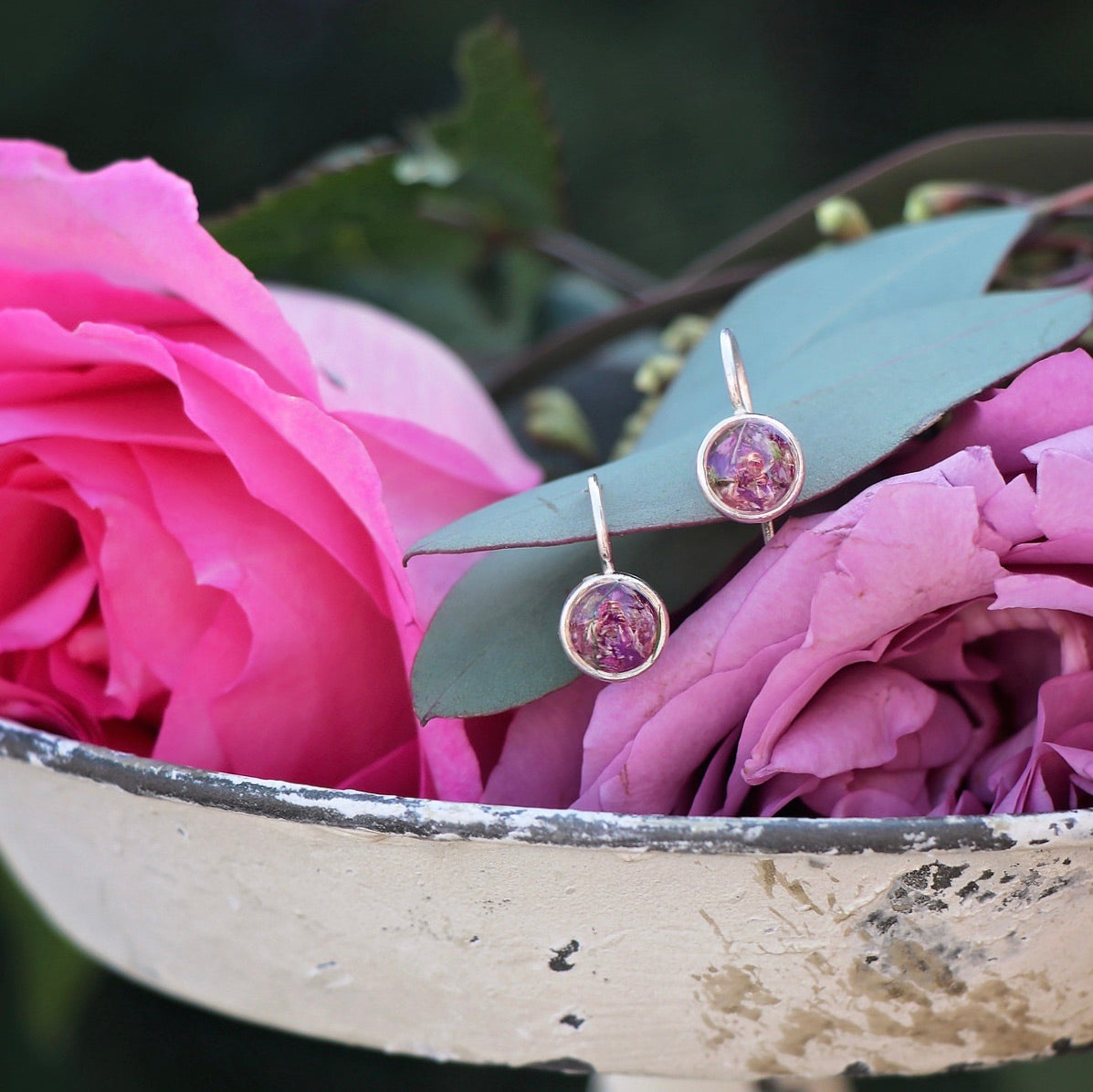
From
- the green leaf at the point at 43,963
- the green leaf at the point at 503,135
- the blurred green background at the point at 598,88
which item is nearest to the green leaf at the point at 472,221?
the green leaf at the point at 503,135

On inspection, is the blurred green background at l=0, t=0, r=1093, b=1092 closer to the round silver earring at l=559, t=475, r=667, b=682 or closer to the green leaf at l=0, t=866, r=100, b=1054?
the green leaf at l=0, t=866, r=100, b=1054

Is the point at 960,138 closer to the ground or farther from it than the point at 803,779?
farther from it

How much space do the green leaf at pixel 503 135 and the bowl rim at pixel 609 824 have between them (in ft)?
0.97

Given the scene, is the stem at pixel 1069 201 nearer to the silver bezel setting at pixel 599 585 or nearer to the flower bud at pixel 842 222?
the flower bud at pixel 842 222

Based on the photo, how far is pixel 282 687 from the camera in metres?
0.22

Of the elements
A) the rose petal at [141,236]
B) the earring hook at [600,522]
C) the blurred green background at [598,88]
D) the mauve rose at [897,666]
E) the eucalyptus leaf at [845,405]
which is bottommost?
the mauve rose at [897,666]

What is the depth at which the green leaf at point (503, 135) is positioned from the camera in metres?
0.44

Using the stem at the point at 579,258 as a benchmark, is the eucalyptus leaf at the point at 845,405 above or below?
below

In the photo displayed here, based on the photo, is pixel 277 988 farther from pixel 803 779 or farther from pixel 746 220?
pixel 746 220

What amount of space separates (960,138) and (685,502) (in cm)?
21

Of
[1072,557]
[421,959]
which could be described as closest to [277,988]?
[421,959]

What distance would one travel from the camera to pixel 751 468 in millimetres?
191

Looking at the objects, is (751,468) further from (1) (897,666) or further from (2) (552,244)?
(2) (552,244)

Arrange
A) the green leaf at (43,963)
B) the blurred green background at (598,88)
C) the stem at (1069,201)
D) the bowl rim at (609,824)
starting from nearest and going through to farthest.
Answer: the bowl rim at (609,824) < the stem at (1069,201) < the green leaf at (43,963) < the blurred green background at (598,88)
